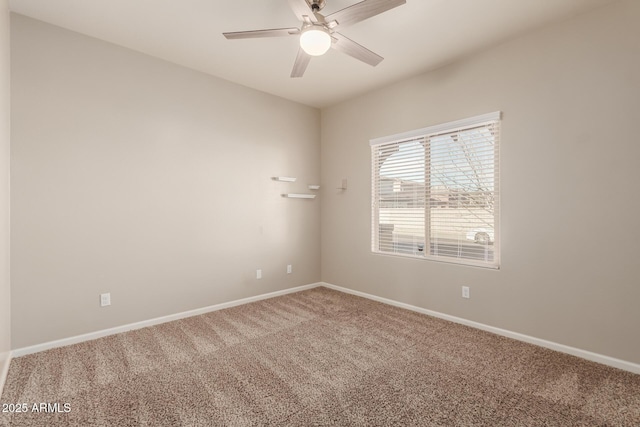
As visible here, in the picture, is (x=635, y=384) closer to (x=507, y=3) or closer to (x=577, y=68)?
(x=577, y=68)

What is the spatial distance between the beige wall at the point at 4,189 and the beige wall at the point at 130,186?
0.15m

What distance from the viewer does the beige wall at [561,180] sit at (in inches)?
92.0

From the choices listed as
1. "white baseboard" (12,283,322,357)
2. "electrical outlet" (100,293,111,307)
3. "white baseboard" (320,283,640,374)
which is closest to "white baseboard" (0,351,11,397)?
"white baseboard" (12,283,322,357)

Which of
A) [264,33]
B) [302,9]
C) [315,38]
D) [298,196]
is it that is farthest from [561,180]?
[298,196]

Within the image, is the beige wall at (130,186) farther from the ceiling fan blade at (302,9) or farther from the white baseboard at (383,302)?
the ceiling fan blade at (302,9)

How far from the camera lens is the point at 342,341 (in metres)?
Answer: 2.84

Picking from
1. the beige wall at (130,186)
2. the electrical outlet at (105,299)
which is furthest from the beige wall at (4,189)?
the electrical outlet at (105,299)

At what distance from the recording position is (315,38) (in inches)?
82.7

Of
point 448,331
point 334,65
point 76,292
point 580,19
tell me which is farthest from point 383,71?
point 76,292

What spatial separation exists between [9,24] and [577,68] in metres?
4.63

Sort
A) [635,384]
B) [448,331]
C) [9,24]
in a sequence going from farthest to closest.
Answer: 1. [448,331]
2. [9,24]
3. [635,384]

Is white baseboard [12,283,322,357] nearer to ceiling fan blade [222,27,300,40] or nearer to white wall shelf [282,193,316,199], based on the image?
white wall shelf [282,193,316,199]

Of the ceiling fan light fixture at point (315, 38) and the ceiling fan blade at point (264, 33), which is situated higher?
the ceiling fan blade at point (264, 33)

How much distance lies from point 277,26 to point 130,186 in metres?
2.09
